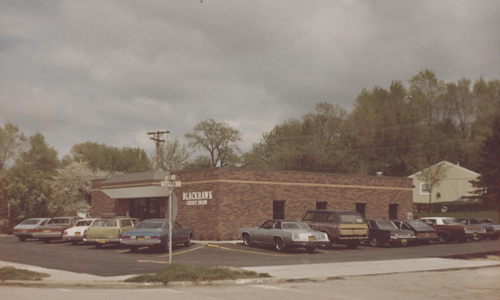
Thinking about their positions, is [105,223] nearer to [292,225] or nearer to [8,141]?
[292,225]

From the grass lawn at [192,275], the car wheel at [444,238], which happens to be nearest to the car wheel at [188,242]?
the grass lawn at [192,275]

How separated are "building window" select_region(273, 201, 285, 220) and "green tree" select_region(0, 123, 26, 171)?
40524 millimetres

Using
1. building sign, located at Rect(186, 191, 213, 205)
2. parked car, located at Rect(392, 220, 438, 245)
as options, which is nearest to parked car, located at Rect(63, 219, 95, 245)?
building sign, located at Rect(186, 191, 213, 205)

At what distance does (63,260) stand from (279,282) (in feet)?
33.7

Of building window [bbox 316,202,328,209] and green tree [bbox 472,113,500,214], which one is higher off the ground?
green tree [bbox 472,113,500,214]

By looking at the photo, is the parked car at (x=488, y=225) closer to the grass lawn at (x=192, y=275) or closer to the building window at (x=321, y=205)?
the building window at (x=321, y=205)

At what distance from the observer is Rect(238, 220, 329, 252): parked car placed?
22172mm

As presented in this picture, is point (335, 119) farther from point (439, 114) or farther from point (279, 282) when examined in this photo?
point (279, 282)

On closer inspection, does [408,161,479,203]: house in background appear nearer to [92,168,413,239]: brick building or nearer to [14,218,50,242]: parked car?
[92,168,413,239]: brick building

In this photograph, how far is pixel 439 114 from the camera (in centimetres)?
7462

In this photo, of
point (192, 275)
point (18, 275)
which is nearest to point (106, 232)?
point (18, 275)

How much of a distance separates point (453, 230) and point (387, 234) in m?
5.94

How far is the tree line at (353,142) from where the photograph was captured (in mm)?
60312

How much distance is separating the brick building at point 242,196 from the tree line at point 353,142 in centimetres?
1948
